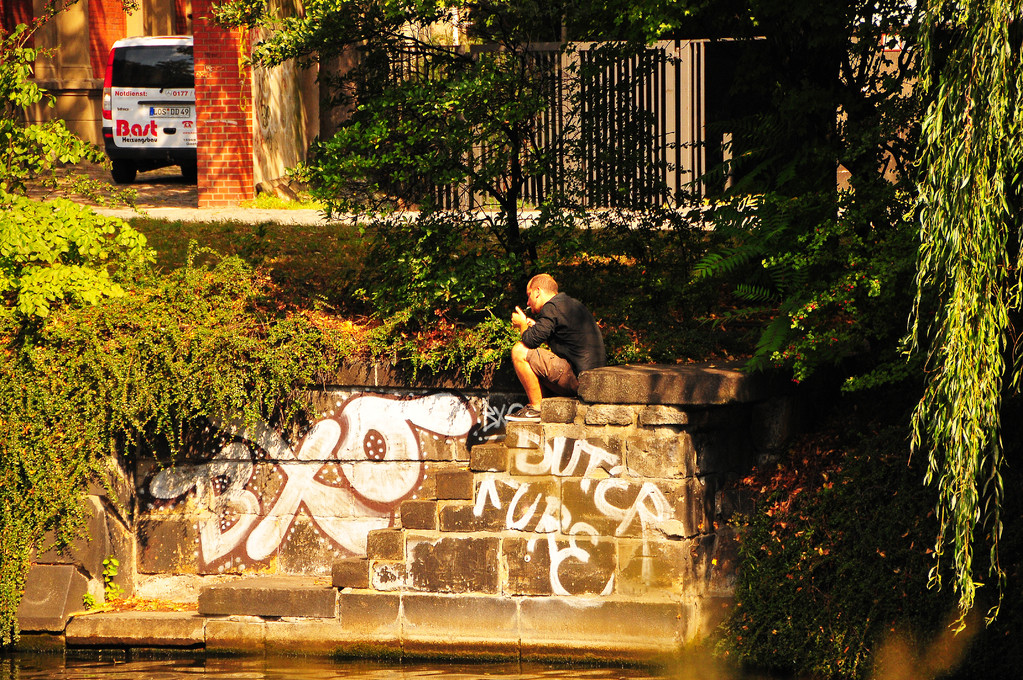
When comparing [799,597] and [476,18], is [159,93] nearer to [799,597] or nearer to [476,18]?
[476,18]

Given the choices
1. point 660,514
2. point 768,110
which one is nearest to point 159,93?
point 768,110

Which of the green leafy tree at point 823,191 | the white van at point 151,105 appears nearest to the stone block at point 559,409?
the green leafy tree at point 823,191

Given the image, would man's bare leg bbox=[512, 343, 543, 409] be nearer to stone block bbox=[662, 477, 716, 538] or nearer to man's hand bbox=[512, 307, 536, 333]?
man's hand bbox=[512, 307, 536, 333]

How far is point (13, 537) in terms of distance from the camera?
391 inches

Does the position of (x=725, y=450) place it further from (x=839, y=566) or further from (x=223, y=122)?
(x=223, y=122)

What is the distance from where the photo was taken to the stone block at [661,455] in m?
8.89

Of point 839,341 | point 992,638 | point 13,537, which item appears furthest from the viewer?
point 13,537

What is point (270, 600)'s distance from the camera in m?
9.49

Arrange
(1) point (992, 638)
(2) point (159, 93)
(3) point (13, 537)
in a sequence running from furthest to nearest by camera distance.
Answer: (2) point (159, 93), (3) point (13, 537), (1) point (992, 638)

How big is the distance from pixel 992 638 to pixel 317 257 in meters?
7.22

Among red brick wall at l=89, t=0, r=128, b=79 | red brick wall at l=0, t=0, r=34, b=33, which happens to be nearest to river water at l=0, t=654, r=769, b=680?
red brick wall at l=89, t=0, r=128, b=79

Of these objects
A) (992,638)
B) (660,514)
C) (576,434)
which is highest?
(576,434)

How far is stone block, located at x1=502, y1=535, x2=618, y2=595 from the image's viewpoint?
9062 mm

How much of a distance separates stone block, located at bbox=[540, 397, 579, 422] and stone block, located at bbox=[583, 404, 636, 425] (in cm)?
11
